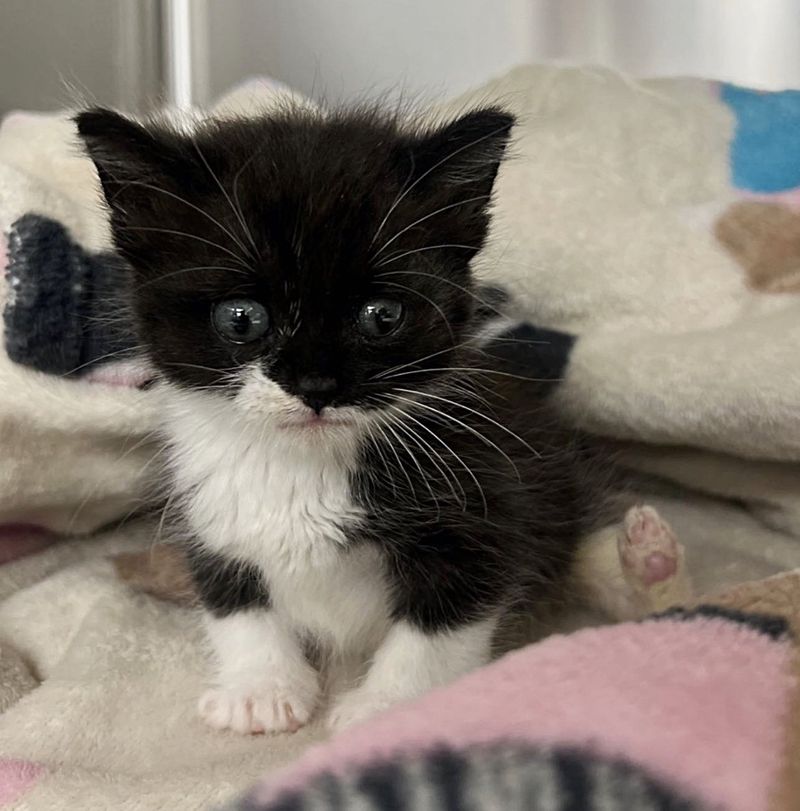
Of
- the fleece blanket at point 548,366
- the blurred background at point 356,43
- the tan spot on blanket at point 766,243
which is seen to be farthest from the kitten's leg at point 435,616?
the blurred background at point 356,43

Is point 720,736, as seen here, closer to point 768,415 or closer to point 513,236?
point 768,415

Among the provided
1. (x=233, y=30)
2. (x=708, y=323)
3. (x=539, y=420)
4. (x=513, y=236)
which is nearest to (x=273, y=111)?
(x=513, y=236)

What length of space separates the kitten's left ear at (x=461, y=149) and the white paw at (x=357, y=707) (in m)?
0.51

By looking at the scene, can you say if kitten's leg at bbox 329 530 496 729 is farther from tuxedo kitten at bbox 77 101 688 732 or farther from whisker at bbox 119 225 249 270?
whisker at bbox 119 225 249 270

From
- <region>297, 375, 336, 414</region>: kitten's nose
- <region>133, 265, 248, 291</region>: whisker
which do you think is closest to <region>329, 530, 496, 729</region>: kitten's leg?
<region>297, 375, 336, 414</region>: kitten's nose

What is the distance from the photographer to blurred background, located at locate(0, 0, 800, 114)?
1.74m

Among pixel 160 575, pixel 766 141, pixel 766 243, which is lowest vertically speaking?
pixel 160 575

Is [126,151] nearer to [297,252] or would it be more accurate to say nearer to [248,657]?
[297,252]

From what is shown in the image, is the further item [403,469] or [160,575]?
[160,575]

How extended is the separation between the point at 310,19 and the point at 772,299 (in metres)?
1.08

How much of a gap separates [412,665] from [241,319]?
39cm

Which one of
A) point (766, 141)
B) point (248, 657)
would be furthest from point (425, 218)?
point (766, 141)

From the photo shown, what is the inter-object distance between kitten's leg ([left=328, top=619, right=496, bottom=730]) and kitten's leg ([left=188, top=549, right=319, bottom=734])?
56 mm

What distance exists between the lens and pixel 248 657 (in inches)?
41.8
